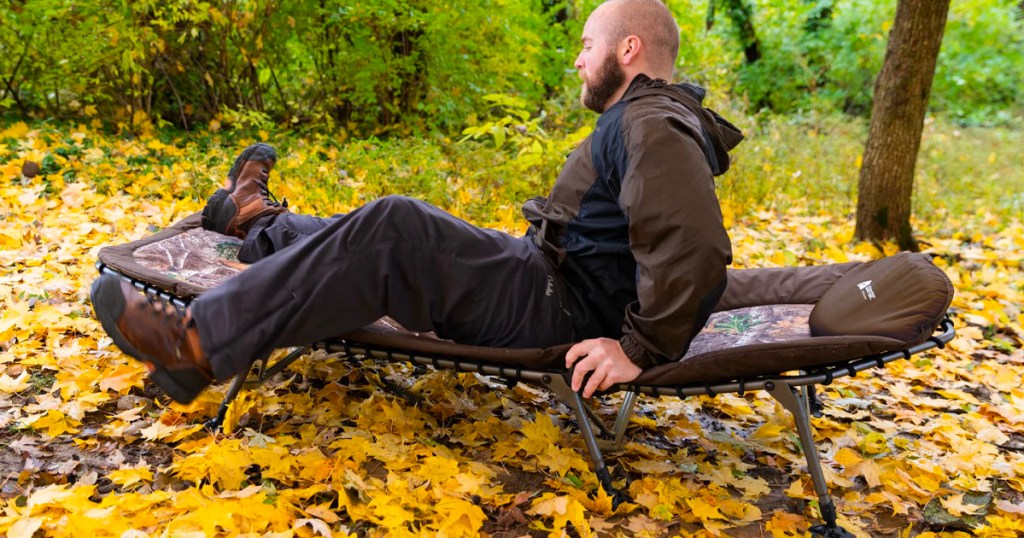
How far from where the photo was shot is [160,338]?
7.20ft

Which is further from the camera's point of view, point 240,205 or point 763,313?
point 240,205

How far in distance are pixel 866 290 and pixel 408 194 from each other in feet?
11.5

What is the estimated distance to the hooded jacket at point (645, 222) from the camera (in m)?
2.09

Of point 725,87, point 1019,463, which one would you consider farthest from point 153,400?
point 725,87

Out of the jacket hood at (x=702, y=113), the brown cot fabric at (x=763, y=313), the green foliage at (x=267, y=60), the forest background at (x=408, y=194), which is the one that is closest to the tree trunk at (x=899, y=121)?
the forest background at (x=408, y=194)

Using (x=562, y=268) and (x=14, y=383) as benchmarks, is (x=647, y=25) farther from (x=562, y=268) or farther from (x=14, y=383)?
(x=14, y=383)

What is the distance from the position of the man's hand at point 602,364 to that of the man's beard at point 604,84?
0.80 metres

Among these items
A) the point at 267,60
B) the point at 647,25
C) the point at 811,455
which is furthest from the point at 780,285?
the point at 267,60

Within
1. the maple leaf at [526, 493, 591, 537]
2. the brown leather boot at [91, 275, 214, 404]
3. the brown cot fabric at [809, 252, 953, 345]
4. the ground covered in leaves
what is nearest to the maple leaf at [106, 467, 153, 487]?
the ground covered in leaves

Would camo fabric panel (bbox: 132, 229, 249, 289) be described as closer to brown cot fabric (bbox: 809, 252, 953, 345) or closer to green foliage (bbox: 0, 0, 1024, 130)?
brown cot fabric (bbox: 809, 252, 953, 345)

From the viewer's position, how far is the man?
6.95ft

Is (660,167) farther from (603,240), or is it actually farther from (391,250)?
(391,250)

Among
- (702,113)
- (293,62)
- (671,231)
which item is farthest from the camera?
(293,62)

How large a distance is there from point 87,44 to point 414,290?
189 inches
